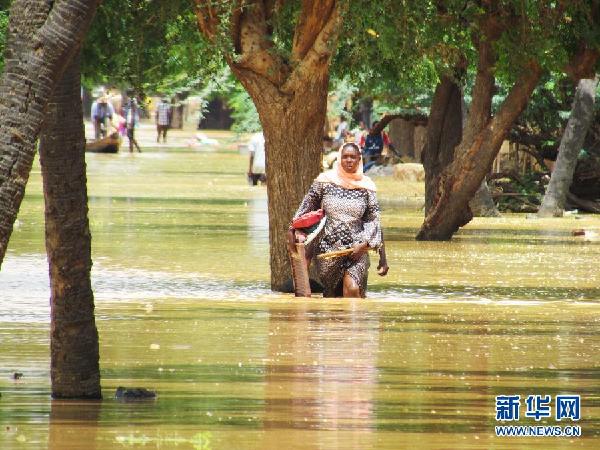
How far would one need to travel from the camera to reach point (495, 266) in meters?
22.2

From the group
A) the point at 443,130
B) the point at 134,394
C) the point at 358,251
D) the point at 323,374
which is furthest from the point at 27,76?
the point at 443,130

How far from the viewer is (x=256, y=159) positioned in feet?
132

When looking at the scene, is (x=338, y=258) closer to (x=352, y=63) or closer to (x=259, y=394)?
(x=352, y=63)

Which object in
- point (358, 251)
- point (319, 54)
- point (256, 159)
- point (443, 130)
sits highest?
point (319, 54)

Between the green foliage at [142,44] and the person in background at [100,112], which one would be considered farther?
the person in background at [100,112]

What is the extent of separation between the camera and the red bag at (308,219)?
58.0ft

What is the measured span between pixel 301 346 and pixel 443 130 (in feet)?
52.6

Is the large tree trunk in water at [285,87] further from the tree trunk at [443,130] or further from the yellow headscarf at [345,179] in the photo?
the tree trunk at [443,130]

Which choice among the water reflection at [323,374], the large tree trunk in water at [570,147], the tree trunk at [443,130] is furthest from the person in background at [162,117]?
the water reflection at [323,374]

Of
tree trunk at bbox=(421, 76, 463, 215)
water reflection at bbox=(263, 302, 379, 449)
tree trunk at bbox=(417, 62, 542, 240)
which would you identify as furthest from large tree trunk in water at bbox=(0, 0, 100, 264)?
tree trunk at bbox=(421, 76, 463, 215)

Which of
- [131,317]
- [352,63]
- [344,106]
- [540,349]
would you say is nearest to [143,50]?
[352,63]

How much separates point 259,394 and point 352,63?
10883mm

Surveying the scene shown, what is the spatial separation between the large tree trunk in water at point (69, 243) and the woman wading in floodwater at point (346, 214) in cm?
692

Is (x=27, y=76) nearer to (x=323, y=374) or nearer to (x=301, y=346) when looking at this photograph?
(x=323, y=374)
